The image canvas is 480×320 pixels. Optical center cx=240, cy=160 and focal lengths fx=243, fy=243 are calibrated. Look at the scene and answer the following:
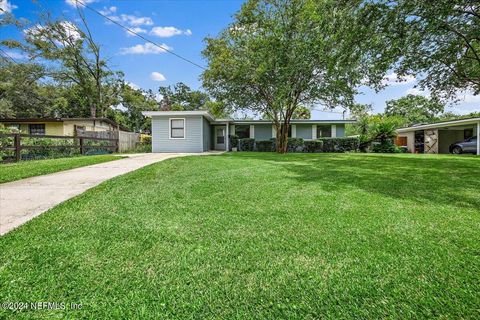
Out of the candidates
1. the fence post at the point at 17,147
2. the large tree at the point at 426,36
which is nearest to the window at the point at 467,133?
the large tree at the point at 426,36

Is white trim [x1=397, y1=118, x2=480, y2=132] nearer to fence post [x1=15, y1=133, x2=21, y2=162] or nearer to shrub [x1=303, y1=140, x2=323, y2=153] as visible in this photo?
shrub [x1=303, y1=140, x2=323, y2=153]

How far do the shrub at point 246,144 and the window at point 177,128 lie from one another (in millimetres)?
5365

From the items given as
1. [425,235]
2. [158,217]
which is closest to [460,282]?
[425,235]

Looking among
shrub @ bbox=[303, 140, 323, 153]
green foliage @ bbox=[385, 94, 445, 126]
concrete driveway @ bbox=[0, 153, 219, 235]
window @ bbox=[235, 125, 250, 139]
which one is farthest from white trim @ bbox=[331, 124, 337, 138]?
green foliage @ bbox=[385, 94, 445, 126]

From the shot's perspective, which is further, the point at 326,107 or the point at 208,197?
the point at 326,107

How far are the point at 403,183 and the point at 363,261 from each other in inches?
145

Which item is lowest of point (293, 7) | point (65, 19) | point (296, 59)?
point (296, 59)

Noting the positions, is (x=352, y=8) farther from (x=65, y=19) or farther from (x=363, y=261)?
(x=65, y=19)

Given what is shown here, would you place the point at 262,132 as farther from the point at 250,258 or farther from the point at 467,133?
the point at 250,258

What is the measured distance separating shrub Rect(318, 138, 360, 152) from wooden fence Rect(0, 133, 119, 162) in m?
15.0

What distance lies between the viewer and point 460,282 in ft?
5.36

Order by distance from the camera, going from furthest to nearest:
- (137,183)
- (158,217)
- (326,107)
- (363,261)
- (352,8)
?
(326,107) < (352,8) < (137,183) < (158,217) < (363,261)

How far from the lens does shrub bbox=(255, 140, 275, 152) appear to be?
1913 centimetres

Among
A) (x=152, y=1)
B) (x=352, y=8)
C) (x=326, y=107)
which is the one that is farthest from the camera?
(x=326, y=107)
